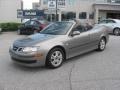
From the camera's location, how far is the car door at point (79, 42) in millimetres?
6599

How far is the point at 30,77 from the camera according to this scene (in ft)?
17.7

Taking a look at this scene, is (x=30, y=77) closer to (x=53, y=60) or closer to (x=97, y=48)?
(x=53, y=60)

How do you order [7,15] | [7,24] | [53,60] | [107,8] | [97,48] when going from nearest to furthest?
[53,60], [97,48], [7,24], [7,15], [107,8]

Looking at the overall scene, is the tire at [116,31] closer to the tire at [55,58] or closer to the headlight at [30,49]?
the tire at [55,58]

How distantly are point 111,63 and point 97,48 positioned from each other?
1.76m

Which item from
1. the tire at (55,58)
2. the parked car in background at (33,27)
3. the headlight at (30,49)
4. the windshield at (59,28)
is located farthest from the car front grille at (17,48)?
the parked car in background at (33,27)

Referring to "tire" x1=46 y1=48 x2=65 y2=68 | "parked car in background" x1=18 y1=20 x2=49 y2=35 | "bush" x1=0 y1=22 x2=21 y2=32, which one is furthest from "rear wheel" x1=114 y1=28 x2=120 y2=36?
"tire" x1=46 y1=48 x2=65 y2=68

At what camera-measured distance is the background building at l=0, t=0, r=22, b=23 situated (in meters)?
20.9

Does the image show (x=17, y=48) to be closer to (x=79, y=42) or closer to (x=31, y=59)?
(x=31, y=59)

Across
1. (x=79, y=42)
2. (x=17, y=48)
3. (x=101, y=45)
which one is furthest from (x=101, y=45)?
(x=17, y=48)

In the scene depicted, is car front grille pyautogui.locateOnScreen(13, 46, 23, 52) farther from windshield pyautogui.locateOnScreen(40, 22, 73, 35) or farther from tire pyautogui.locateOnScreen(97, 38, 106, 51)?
tire pyautogui.locateOnScreen(97, 38, 106, 51)

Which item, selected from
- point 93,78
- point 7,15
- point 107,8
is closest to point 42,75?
point 93,78

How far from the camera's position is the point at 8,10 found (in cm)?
2108

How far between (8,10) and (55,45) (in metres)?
16.3
